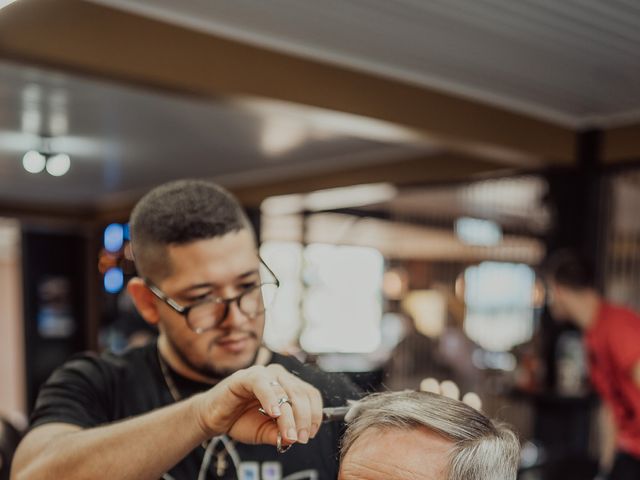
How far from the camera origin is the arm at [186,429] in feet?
3.34

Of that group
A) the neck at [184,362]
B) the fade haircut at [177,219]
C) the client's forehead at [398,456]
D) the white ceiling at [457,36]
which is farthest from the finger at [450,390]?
the white ceiling at [457,36]

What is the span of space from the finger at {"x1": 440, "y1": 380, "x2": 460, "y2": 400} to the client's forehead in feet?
0.49

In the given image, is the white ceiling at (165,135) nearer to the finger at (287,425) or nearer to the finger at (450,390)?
the finger at (450,390)

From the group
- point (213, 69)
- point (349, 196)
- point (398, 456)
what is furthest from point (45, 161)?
point (398, 456)

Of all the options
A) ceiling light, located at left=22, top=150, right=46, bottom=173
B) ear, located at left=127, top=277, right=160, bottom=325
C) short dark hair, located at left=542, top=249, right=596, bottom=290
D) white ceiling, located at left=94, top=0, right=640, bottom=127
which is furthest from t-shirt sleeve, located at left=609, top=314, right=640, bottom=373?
ceiling light, located at left=22, top=150, right=46, bottom=173

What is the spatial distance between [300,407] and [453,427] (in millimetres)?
266

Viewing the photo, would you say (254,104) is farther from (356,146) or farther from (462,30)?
(356,146)

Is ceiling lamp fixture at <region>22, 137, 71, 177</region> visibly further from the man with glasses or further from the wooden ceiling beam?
the man with glasses

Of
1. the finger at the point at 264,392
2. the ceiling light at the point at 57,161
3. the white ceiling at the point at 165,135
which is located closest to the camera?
the finger at the point at 264,392

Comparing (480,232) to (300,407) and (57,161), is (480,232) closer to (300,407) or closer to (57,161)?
(57,161)

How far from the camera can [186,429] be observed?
43.1 inches

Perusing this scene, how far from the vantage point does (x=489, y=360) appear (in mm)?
6422

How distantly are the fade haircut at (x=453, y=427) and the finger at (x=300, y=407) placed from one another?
5.8 inches

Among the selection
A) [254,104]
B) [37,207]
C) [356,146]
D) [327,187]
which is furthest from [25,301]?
[254,104]
